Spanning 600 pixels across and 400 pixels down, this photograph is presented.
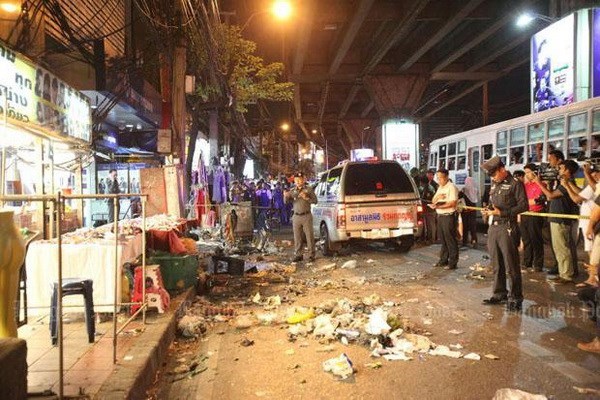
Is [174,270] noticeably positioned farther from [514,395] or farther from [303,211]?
[514,395]

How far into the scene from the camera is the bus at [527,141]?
11086 mm

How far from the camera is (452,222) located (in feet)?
31.4

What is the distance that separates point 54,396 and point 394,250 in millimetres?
9862

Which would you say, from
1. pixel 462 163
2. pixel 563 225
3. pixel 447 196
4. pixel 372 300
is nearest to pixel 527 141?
pixel 462 163

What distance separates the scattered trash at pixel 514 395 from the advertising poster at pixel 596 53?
15162 millimetres

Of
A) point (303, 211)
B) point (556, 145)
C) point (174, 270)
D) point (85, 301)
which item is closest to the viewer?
point (85, 301)

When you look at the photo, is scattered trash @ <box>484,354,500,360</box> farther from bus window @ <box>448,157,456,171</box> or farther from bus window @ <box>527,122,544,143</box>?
bus window @ <box>448,157,456,171</box>

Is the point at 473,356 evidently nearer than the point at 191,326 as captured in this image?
Yes

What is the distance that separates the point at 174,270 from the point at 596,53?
612 inches

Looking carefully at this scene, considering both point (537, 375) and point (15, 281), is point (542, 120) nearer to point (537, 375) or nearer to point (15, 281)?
point (537, 375)

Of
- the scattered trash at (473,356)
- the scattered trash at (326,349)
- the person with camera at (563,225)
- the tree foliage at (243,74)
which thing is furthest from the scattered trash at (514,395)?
the tree foliage at (243,74)

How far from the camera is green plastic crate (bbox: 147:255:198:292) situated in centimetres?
730

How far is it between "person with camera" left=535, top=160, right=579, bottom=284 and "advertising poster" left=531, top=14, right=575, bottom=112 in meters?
9.40

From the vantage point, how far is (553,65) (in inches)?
669
